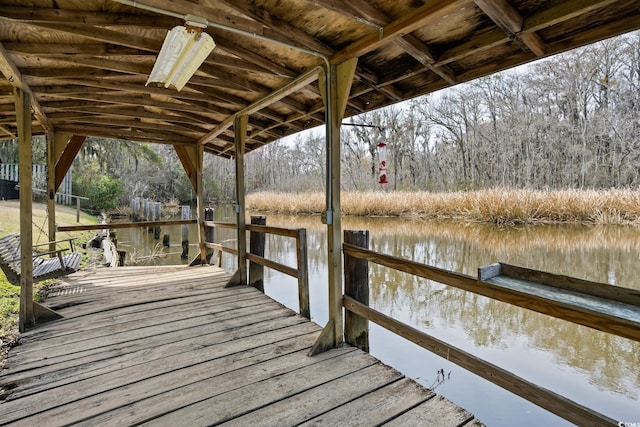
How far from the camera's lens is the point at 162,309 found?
341 centimetres

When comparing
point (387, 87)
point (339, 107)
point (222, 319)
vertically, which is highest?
point (387, 87)

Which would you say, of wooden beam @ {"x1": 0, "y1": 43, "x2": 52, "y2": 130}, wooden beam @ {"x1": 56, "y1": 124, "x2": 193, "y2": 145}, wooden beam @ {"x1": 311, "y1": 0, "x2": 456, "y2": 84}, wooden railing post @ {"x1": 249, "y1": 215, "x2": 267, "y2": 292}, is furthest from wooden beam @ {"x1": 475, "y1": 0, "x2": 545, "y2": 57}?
wooden beam @ {"x1": 56, "y1": 124, "x2": 193, "y2": 145}

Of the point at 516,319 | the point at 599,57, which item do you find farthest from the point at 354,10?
the point at 599,57

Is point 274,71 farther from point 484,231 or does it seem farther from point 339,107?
point 484,231

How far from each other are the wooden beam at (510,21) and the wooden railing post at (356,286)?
1518mm

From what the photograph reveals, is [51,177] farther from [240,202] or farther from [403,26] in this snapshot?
[403,26]

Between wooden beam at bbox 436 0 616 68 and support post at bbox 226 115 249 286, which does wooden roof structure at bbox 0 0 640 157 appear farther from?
support post at bbox 226 115 249 286

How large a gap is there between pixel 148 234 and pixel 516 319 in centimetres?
1201

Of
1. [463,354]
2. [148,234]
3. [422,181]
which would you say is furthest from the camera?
[422,181]

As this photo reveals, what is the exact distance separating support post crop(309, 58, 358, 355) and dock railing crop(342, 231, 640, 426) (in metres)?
0.11

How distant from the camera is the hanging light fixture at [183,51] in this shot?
1834 millimetres

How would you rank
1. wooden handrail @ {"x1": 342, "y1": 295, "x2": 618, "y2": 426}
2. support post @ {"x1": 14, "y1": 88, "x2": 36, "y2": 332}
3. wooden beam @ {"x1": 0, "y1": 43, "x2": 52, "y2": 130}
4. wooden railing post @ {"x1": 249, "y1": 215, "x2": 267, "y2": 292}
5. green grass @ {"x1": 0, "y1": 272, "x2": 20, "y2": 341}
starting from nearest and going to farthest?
wooden handrail @ {"x1": 342, "y1": 295, "x2": 618, "y2": 426}, wooden beam @ {"x1": 0, "y1": 43, "x2": 52, "y2": 130}, support post @ {"x1": 14, "y1": 88, "x2": 36, "y2": 332}, green grass @ {"x1": 0, "y1": 272, "x2": 20, "y2": 341}, wooden railing post @ {"x1": 249, "y1": 215, "x2": 267, "y2": 292}

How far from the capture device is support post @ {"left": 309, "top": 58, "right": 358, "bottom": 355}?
2408 mm

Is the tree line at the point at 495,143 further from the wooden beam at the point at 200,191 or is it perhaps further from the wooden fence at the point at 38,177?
the wooden beam at the point at 200,191
